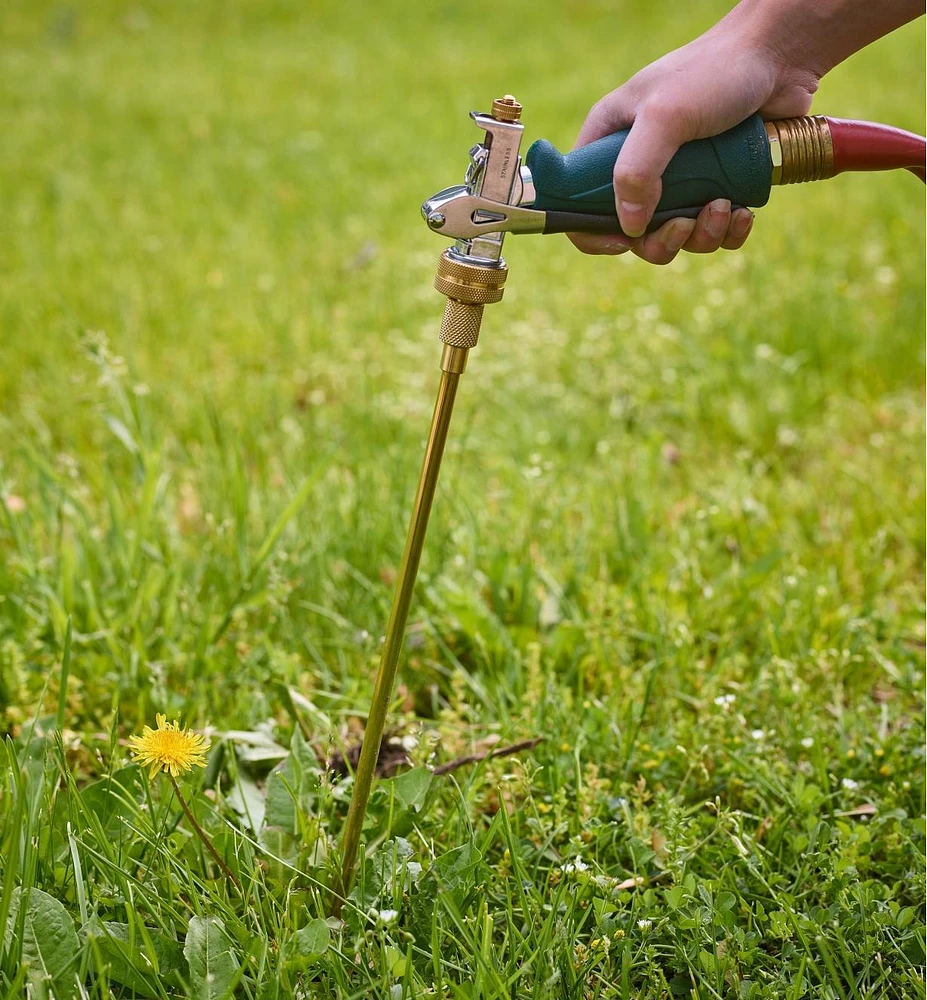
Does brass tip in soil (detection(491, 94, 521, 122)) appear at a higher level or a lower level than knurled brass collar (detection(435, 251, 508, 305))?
higher

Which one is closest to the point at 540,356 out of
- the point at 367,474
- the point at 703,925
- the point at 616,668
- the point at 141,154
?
the point at 367,474

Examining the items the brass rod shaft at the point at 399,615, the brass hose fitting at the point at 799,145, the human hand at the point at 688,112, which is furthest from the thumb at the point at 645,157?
the brass rod shaft at the point at 399,615

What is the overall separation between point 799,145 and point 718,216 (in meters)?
0.12

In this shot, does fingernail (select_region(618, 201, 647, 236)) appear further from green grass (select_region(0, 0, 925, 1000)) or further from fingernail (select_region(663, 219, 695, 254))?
green grass (select_region(0, 0, 925, 1000))

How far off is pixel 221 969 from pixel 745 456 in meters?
1.49

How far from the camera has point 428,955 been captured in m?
1.15

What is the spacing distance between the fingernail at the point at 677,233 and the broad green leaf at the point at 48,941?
3.21 feet

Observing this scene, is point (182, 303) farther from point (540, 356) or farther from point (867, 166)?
point (867, 166)

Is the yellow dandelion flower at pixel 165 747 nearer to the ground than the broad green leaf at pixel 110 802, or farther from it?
farther from it

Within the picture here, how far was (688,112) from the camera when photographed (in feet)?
3.52

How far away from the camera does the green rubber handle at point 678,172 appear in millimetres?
1086

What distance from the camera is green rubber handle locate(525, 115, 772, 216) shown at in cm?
109

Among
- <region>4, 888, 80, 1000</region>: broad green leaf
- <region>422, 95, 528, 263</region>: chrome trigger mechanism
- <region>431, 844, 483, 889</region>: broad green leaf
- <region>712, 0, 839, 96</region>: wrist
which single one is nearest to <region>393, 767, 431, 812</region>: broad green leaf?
<region>431, 844, 483, 889</region>: broad green leaf

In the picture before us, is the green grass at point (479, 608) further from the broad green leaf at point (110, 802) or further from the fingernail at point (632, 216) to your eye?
the fingernail at point (632, 216)
